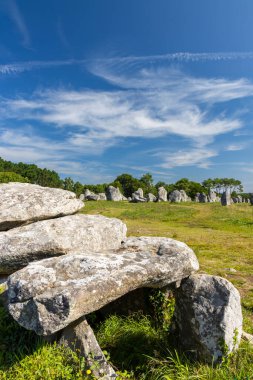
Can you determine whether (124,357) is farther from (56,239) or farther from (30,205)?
(30,205)

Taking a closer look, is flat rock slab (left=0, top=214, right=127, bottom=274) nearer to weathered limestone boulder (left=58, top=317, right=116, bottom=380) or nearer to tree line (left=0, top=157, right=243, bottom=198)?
weathered limestone boulder (left=58, top=317, right=116, bottom=380)

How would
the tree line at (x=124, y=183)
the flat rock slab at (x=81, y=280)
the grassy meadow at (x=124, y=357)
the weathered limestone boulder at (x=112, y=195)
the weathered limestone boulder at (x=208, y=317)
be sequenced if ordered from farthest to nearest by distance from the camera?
the tree line at (x=124, y=183) < the weathered limestone boulder at (x=112, y=195) < the weathered limestone boulder at (x=208, y=317) < the grassy meadow at (x=124, y=357) < the flat rock slab at (x=81, y=280)

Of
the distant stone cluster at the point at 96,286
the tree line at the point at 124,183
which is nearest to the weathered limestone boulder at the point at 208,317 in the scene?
the distant stone cluster at the point at 96,286

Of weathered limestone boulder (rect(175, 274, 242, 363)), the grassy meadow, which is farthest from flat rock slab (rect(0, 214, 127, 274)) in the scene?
weathered limestone boulder (rect(175, 274, 242, 363))

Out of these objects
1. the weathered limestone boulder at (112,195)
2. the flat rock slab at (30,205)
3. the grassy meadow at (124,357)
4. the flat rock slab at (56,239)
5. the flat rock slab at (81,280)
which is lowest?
the grassy meadow at (124,357)

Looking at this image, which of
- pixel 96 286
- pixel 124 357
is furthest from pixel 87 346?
pixel 96 286

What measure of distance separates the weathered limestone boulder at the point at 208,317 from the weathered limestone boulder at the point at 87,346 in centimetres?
173

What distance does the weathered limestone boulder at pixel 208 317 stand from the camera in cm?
584

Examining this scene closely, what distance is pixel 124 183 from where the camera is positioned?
12888 cm

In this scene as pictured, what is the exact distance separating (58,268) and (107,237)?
2516mm

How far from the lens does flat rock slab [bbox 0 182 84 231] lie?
879 centimetres

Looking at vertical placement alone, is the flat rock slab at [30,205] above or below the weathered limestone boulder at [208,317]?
above

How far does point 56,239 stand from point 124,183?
121304 millimetres

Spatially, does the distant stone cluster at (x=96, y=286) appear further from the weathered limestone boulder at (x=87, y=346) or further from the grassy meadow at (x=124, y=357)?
the grassy meadow at (x=124, y=357)
